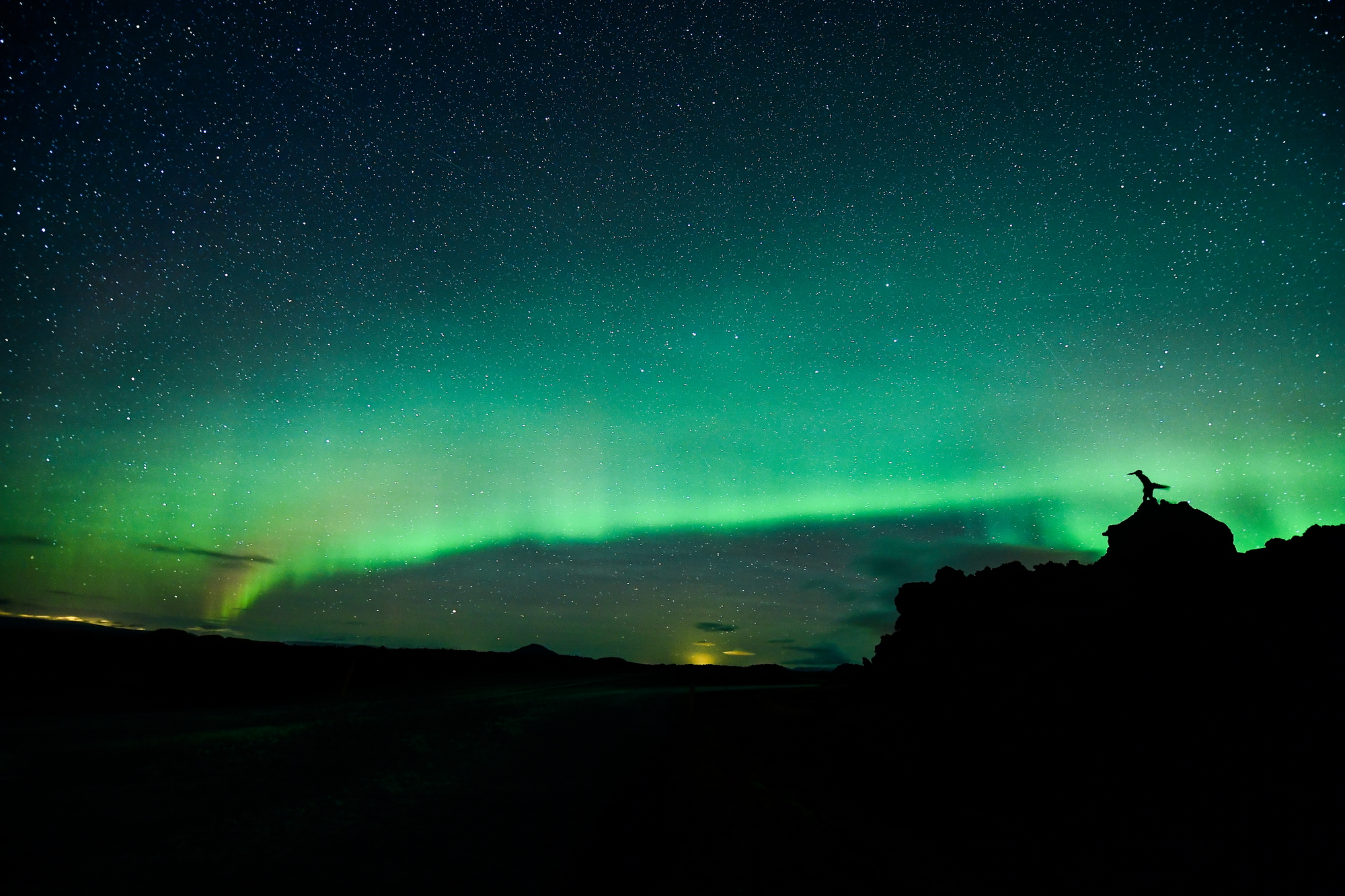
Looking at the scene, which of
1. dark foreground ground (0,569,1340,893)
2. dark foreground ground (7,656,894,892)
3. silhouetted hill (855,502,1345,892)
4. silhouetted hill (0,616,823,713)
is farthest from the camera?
silhouetted hill (0,616,823,713)

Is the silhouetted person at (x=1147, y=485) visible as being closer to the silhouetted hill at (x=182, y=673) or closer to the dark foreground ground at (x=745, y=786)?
the dark foreground ground at (x=745, y=786)

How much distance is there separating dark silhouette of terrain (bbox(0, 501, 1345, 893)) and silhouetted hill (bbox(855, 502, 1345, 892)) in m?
0.05

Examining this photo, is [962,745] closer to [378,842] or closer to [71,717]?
[378,842]

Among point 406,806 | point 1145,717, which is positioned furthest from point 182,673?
point 1145,717

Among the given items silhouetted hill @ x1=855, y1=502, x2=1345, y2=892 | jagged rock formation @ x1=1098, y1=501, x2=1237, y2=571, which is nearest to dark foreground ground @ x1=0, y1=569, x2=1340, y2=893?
silhouetted hill @ x1=855, y1=502, x2=1345, y2=892

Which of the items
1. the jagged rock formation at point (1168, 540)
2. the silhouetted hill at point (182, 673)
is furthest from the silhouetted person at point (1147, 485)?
the silhouetted hill at point (182, 673)

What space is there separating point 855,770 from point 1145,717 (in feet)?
21.4

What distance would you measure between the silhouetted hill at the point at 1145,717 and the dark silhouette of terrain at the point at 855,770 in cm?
5

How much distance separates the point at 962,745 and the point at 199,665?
29719 mm

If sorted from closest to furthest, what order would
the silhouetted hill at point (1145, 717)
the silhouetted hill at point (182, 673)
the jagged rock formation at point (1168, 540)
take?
the silhouetted hill at point (1145, 717), the jagged rock formation at point (1168, 540), the silhouetted hill at point (182, 673)

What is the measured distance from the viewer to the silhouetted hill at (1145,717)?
9.52 metres

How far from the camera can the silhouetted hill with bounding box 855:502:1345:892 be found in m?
9.52

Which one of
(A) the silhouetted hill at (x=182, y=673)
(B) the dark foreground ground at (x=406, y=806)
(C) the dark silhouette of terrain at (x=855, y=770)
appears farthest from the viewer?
(A) the silhouetted hill at (x=182, y=673)

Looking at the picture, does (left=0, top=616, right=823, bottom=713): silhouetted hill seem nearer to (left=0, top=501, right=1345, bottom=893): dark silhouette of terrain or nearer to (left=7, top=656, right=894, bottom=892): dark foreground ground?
(left=0, top=501, right=1345, bottom=893): dark silhouette of terrain
